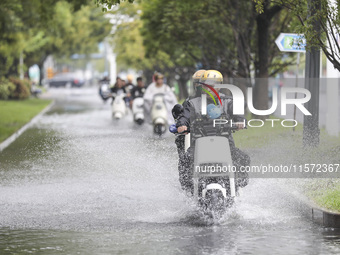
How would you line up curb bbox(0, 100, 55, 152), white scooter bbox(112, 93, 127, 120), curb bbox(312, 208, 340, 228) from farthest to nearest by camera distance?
white scooter bbox(112, 93, 127, 120) < curb bbox(0, 100, 55, 152) < curb bbox(312, 208, 340, 228)

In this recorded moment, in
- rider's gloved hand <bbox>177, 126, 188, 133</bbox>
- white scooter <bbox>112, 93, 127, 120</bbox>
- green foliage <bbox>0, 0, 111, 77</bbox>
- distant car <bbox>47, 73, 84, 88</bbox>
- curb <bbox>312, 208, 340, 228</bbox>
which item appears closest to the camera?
curb <bbox>312, 208, 340, 228</bbox>

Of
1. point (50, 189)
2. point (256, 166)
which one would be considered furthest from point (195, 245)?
point (256, 166)

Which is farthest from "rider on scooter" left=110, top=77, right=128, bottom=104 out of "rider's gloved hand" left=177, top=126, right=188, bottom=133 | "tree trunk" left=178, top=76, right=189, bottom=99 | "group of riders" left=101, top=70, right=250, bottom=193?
"rider's gloved hand" left=177, top=126, right=188, bottom=133

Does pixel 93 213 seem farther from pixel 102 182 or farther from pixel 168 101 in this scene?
pixel 168 101

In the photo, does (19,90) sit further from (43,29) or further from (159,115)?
(159,115)

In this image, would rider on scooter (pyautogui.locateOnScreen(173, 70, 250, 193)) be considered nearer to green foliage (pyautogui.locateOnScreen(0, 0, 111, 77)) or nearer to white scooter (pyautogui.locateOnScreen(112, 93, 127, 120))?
green foliage (pyautogui.locateOnScreen(0, 0, 111, 77))

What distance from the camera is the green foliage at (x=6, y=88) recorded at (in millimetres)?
44312

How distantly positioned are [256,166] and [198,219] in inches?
165

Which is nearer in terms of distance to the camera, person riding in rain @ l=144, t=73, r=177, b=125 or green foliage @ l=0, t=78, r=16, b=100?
person riding in rain @ l=144, t=73, r=177, b=125

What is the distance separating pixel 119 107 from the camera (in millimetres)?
28266

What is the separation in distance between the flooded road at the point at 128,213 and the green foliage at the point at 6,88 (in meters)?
28.5

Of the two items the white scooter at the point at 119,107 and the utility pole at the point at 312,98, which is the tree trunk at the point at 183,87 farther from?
the utility pole at the point at 312,98

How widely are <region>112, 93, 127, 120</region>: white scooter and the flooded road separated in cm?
1157

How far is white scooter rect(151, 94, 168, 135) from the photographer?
22047 millimetres
